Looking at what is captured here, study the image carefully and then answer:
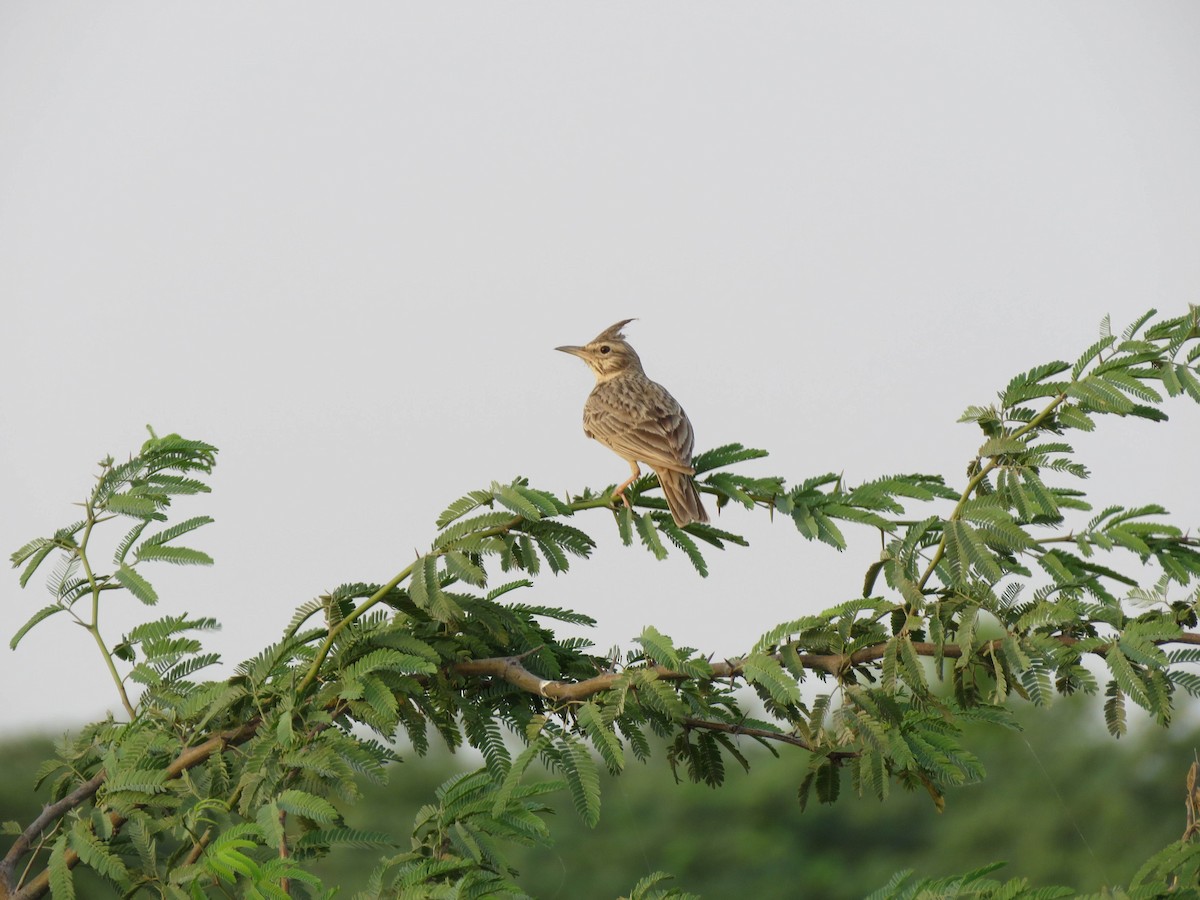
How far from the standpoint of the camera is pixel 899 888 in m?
2.77

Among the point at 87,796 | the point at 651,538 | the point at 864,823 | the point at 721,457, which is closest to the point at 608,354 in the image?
the point at 721,457

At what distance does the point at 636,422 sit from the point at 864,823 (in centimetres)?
2557

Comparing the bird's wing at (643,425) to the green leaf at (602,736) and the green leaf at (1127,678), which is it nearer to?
the green leaf at (602,736)

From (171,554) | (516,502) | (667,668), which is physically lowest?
(667,668)

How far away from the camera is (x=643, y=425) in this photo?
18.6 feet

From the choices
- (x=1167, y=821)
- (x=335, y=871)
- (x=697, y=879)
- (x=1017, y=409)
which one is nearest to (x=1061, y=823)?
(x=1167, y=821)

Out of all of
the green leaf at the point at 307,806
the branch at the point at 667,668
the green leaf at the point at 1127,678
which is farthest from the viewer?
the branch at the point at 667,668

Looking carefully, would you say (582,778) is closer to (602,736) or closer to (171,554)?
(602,736)

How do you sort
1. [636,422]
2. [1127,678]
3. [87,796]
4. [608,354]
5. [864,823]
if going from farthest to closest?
1. [864,823]
2. [608,354]
3. [636,422]
4. [87,796]
5. [1127,678]

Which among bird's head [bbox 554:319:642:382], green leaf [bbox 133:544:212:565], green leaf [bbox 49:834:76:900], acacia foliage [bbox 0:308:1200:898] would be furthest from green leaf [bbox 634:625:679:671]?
bird's head [bbox 554:319:642:382]

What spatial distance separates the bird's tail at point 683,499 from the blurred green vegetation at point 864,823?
1867cm

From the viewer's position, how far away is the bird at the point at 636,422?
3.95 meters

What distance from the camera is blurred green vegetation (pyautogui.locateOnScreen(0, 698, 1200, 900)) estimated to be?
Result: 78.4ft

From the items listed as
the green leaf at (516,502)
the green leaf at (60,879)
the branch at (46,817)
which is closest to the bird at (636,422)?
the green leaf at (516,502)
